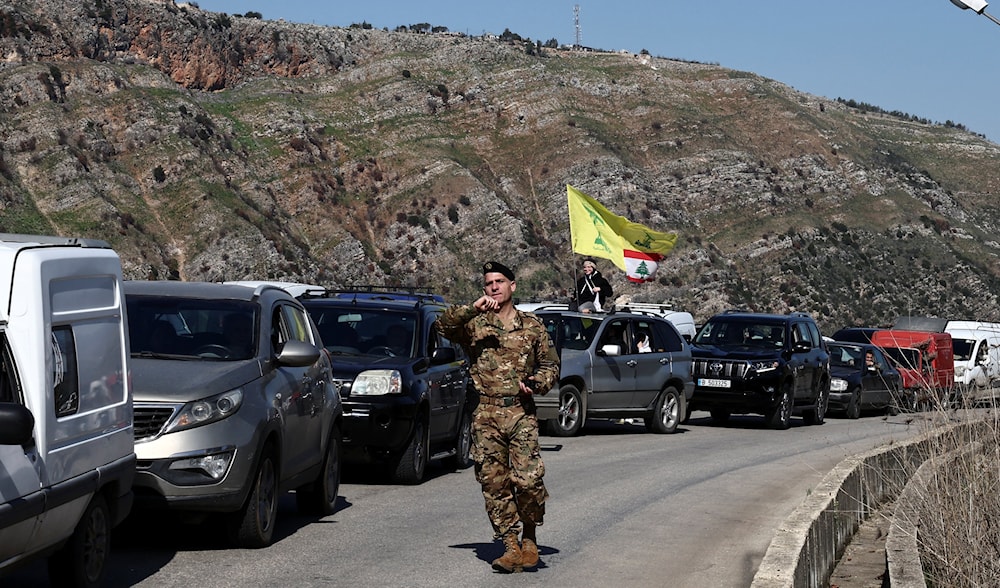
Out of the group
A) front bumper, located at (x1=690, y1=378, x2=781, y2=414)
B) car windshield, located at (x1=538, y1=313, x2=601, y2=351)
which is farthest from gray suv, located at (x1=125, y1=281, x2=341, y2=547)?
front bumper, located at (x1=690, y1=378, x2=781, y2=414)

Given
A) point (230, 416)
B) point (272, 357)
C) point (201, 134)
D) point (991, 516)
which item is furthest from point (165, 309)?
point (201, 134)

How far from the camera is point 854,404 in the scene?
99.6 feet

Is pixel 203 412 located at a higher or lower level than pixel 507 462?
higher

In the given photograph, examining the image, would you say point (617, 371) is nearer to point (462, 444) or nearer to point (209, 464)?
point (462, 444)

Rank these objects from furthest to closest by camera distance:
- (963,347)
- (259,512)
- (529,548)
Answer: (963,347), (259,512), (529,548)

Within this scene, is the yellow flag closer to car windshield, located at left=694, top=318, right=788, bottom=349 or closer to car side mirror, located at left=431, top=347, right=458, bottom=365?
car windshield, located at left=694, top=318, right=788, bottom=349

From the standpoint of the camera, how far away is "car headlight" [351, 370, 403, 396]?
1385 centimetres

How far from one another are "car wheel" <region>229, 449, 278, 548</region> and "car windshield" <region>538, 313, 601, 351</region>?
11368 millimetres

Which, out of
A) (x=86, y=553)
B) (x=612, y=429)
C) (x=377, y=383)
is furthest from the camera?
(x=612, y=429)

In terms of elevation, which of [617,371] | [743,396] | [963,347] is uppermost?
[617,371]

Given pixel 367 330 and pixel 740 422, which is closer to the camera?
pixel 367 330

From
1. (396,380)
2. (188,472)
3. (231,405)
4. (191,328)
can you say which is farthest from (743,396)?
(188,472)

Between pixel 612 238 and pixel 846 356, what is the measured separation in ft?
19.3

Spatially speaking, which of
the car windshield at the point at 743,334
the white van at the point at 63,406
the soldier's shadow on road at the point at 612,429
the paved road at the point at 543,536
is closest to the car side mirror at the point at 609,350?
the soldier's shadow on road at the point at 612,429
